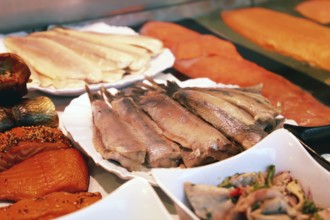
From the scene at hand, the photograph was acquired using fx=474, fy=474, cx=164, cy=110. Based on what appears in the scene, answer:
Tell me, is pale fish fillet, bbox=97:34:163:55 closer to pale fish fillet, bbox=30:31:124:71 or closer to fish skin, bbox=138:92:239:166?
pale fish fillet, bbox=30:31:124:71

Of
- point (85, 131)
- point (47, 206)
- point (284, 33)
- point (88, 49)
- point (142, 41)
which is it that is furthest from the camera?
point (284, 33)

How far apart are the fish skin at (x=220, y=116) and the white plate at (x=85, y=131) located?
0.40 metres

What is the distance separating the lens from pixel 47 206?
175 cm

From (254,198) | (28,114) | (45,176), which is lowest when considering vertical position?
(45,176)

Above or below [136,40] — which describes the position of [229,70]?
below

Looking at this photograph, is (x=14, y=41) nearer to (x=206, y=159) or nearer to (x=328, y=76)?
(x=206, y=159)

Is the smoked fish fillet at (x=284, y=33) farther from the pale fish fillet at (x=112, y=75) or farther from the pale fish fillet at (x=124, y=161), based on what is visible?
the pale fish fillet at (x=124, y=161)

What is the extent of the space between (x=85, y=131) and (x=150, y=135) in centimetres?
34

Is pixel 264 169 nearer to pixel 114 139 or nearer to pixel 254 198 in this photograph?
pixel 254 198

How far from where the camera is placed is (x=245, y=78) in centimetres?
292

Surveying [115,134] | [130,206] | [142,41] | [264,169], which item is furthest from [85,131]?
[142,41]

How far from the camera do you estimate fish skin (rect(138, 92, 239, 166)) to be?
1948mm

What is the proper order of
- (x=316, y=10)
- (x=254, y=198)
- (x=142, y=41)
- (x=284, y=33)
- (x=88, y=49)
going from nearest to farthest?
(x=254, y=198) → (x=88, y=49) → (x=142, y=41) → (x=284, y=33) → (x=316, y=10)

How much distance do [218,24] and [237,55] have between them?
2.24 ft
